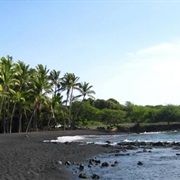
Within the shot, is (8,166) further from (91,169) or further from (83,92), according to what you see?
(83,92)

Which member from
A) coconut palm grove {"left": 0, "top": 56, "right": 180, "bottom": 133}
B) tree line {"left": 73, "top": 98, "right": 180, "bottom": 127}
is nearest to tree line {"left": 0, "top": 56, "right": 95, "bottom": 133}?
coconut palm grove {"left": 0, "top": 56, "right": 180, "bottom": 133}

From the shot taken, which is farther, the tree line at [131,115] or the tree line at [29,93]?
the tree line at [131,115]

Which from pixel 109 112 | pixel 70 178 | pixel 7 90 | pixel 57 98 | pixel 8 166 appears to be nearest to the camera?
pixel 70 178

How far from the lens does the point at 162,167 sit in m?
24.5

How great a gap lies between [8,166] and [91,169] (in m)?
5.82

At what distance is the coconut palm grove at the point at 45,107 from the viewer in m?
61.9

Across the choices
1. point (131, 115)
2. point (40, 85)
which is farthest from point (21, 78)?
point (131, 115)

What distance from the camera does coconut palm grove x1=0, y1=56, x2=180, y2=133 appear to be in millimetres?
61938

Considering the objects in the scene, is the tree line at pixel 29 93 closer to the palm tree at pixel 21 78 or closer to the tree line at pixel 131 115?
the palm tree at pixel 21 78

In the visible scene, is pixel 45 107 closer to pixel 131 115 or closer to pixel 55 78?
pixel 55 78

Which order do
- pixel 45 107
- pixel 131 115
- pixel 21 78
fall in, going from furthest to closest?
pixel 131 115 → pixel 45 107 → pixel 21 78

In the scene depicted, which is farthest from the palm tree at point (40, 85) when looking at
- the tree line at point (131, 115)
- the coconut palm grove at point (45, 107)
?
the tree line at point (131, 115)

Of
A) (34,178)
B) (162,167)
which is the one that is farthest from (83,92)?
(34,178)

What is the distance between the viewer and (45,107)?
79.4m
